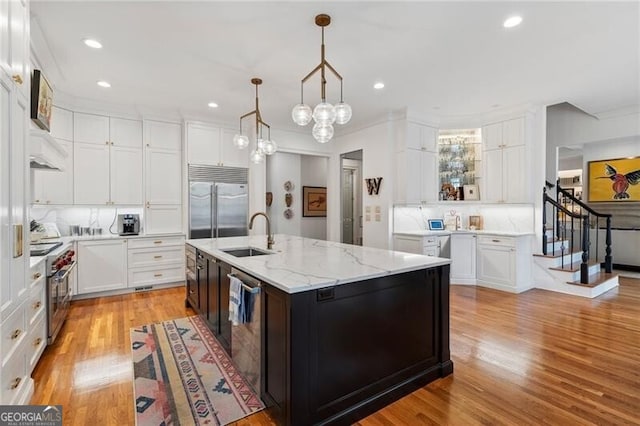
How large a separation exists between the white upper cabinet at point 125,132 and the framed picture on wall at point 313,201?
356cm

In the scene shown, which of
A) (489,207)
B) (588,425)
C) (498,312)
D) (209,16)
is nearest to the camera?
(588,425)

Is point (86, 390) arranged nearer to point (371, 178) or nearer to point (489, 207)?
point (371, 178)

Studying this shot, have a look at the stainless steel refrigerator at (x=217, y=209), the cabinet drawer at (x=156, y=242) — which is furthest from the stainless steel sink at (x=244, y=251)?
the cabinet drawer at (x=156, y=242)

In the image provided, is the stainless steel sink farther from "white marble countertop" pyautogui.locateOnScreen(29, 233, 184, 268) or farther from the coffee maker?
the coffee maker

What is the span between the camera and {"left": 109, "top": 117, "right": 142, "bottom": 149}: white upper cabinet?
4.86 meters

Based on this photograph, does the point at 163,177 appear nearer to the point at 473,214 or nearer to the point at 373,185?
the point at 373,185

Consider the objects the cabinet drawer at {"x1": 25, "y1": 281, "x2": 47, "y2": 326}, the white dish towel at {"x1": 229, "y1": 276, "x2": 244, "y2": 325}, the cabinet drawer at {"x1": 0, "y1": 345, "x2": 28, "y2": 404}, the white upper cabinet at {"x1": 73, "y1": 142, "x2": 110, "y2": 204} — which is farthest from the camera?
the white upper cabinet at {"x1": 73, "y1": 142, "x2": 110, "y2": 204}

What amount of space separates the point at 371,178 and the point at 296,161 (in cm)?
230

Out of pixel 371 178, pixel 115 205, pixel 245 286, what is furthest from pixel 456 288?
pixel 115 205

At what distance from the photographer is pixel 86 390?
7.32 feet

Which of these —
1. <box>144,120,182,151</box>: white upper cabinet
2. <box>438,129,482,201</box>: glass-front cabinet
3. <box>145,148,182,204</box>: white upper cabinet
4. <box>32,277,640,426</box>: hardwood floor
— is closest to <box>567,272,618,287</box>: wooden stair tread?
<box>32,277,640,426</box>: hardwood floor

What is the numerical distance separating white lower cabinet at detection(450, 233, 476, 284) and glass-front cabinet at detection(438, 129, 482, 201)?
86cm

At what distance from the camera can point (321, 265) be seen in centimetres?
222

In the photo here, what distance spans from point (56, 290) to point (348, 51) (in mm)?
3734
